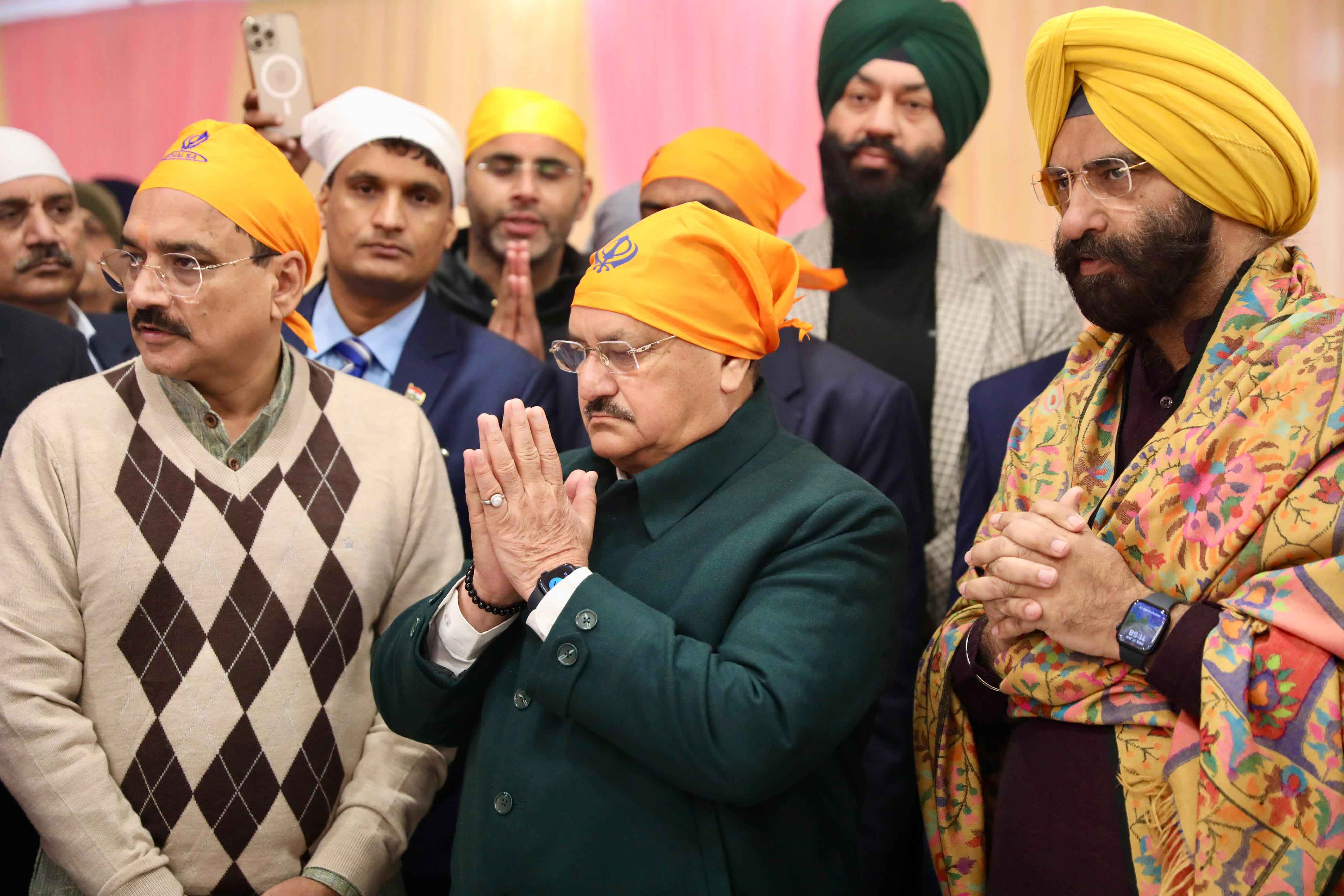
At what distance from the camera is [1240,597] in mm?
1652

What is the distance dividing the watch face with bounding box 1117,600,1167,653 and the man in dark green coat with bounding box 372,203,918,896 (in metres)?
0.35

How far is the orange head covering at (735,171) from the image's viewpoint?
3.09m

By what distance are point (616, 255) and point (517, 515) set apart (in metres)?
0.47

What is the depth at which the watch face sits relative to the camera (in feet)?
5.57

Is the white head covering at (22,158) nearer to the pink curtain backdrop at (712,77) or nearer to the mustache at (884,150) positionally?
the mustache at (884,150)

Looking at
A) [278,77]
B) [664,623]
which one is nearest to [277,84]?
[278,77]

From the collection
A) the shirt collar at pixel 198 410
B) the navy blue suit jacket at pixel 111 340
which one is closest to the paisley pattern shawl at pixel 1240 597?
the shirt collar at pixel 198 410

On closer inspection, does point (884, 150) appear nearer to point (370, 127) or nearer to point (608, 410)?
point (370, 127)

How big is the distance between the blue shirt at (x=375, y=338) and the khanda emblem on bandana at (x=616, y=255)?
41.4 inches

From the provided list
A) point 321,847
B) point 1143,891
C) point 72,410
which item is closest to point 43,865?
point 321,847

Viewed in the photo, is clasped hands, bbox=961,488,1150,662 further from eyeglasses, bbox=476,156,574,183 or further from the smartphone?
the smartphone

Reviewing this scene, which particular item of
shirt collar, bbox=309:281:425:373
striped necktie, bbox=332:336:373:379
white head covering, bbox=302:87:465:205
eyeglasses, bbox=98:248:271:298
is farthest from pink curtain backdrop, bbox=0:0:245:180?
eyeglasses, bbox=98:248:271:298

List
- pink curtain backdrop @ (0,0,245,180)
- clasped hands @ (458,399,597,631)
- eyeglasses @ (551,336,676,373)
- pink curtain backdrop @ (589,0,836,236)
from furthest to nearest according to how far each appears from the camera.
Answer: pink curtain backdrop @ (0,0,245,180)
pink curtain backdrop @ (589,0,836,236)
eyeglasses @ (551,336,676,373)
clasped hands @ (458,399,597,631)

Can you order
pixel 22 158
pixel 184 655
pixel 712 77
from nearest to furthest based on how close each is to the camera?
pixel 184 655, pixel 22 158, pixel 712 77
